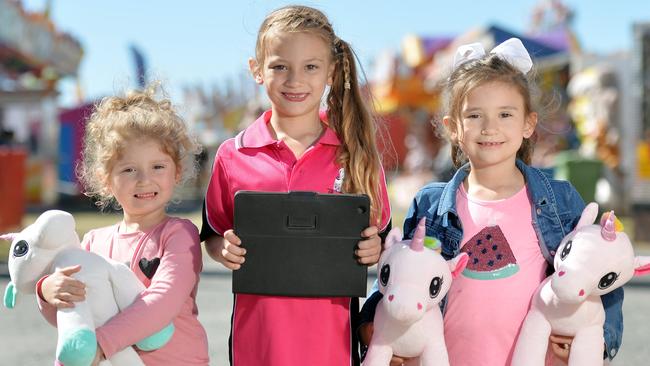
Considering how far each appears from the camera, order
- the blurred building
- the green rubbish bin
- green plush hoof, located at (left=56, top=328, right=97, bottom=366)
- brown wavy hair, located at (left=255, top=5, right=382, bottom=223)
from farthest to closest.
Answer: the blurred building
the green rubbish bin
brown wavy hair, located at (left=255, top=5, right=382, bottom=223)
green plush hoof, located at (left=56, top=328, right=97, bottom=366)

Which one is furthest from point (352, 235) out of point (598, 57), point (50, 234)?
point (598, 57)

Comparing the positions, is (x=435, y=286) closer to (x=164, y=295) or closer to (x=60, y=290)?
(x=164, y=295)

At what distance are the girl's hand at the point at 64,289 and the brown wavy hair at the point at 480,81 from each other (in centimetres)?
132

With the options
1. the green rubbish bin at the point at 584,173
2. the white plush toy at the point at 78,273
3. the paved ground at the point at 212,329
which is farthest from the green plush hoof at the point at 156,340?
the green rubbish bin at the point at 584,173

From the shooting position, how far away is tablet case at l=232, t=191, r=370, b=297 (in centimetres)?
250

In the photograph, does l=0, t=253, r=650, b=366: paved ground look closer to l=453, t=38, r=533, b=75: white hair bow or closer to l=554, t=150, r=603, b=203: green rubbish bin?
l=453, t=38, r=533, b=75: white hair bow

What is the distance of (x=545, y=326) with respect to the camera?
2598 mm

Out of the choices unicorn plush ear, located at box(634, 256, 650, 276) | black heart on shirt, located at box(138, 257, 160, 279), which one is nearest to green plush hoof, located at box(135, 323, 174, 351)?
black heart on shirt, located at box(138, 257, 160, 279)

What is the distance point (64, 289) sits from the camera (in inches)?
97.0

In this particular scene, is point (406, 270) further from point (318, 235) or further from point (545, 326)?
point (545, 326)

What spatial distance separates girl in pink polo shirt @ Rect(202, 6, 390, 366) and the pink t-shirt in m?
0.32

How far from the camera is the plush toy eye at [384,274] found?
260cm

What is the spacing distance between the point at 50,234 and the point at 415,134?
17.8 metres

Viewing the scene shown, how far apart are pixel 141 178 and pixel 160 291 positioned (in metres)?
0.38
